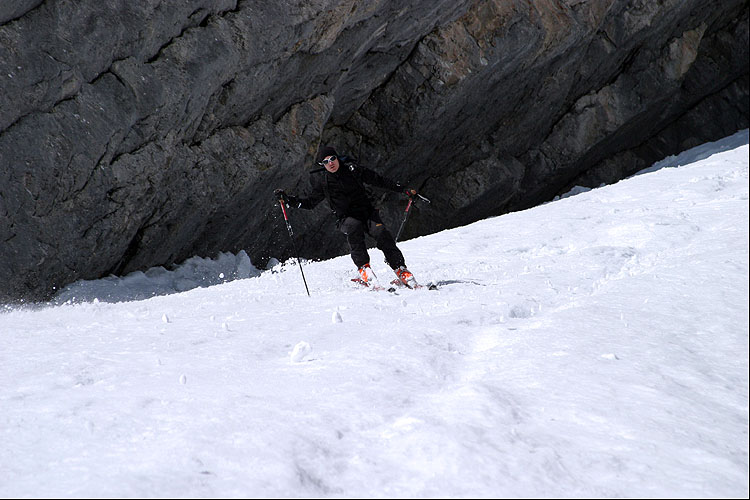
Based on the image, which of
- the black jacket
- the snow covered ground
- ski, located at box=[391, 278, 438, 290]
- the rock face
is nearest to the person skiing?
the black jacket

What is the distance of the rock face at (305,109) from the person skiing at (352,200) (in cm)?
377

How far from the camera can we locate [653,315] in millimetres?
5723

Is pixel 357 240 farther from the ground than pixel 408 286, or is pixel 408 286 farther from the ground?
pixel 357 240

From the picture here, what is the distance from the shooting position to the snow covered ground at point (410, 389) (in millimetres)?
3221

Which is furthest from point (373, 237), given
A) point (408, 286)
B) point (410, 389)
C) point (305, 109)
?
point (305, 109)

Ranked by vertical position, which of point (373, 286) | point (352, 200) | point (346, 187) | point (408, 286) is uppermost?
point (346, 187)

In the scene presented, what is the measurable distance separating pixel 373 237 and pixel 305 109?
712 centimetres

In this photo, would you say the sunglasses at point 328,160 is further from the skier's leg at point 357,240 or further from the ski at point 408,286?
the ski at point 408,286

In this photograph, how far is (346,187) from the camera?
29.2 feet

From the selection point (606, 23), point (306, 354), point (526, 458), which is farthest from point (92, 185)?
point (606, 23)

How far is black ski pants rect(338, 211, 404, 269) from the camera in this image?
863 centimetres

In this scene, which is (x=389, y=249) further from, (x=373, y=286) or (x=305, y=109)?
(x=305, y=109)

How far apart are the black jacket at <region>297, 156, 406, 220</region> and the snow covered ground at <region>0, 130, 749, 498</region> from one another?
1152mm

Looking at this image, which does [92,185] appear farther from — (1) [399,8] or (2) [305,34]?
(1) [399,8]
